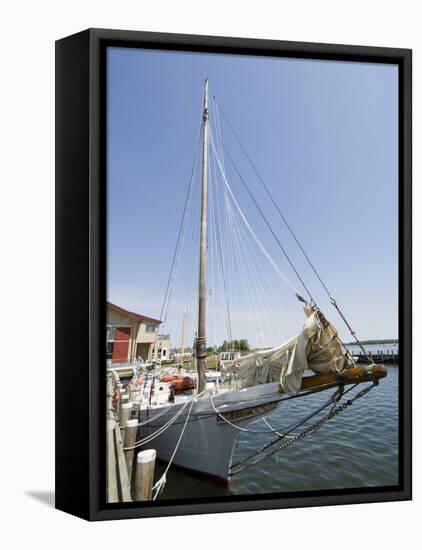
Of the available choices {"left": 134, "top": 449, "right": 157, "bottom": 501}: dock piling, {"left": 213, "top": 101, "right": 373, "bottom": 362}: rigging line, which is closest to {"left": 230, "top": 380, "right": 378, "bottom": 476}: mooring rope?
{"left": 213, "top": 101, "right": 373, "bottom": 362}: rigging line

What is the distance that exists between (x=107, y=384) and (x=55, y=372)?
56 centimetres

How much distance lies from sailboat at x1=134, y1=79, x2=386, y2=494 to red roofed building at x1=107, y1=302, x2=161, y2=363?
41cm

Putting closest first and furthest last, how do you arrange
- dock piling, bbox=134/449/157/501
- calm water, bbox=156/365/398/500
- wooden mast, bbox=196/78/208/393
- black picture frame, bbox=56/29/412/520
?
1. black picture frame, bbox=56/29/412/520
2. dock piling, bbox=134/449/157/501
3. wooden mast, bbox=196/78/208/393
4. calm water, bbox=156/365/398/500

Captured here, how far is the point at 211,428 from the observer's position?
6309 millimetres

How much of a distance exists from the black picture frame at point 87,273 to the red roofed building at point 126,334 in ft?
0.26

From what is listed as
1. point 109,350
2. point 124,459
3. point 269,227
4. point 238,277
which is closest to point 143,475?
point 124,459

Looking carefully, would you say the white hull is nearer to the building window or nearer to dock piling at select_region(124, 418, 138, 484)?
dock piling at select_region(124, 418, 138, 484)

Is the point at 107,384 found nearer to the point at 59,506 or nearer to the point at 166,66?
the point at 59,506

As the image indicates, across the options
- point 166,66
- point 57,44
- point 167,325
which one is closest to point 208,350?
point 167,325

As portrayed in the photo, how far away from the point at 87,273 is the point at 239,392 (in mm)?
1571

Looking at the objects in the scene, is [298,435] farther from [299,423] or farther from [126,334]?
[126,334]

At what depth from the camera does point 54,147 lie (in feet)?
20.4

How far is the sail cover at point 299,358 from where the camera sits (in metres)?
6.35

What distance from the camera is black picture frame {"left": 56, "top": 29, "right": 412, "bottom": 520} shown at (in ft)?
19.1
